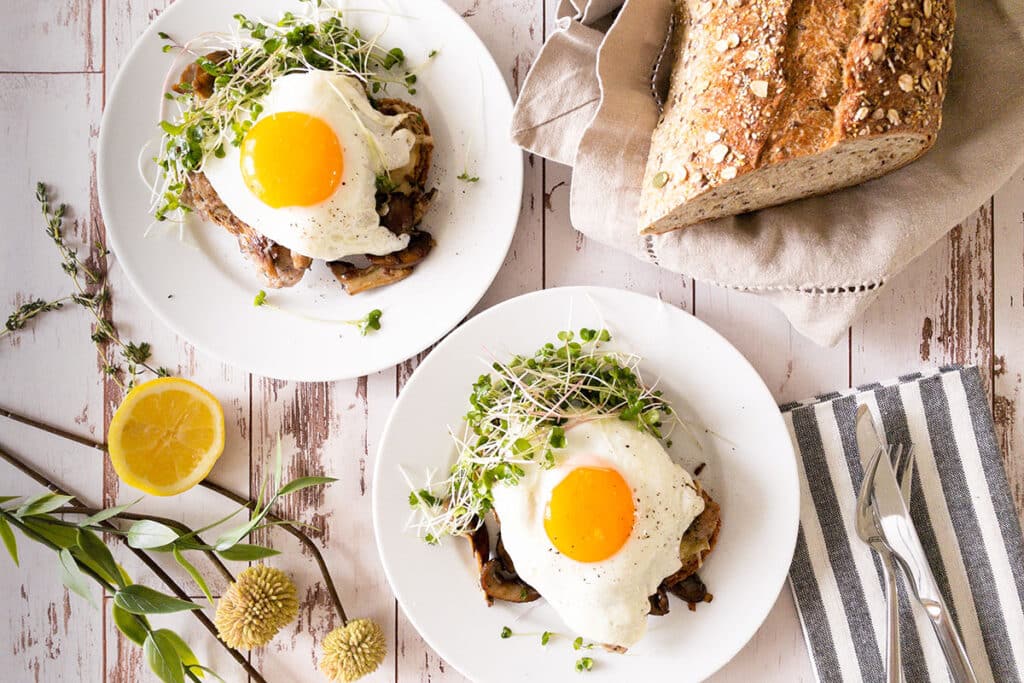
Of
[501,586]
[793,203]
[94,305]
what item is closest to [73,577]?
[94,305]

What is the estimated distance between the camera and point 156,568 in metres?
2.38

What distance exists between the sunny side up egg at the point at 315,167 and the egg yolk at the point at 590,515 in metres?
0.79

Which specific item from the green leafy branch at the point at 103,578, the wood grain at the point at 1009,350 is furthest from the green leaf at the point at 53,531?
the wood grain at the point at 1009,350

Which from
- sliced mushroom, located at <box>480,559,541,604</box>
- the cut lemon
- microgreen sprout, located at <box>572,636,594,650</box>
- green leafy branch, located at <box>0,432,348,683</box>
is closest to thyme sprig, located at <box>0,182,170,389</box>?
the cut lemon

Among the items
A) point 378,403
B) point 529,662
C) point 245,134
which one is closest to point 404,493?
point 378,403

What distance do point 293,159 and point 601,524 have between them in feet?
3.82

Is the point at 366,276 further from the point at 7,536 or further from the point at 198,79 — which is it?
the point at 7,536

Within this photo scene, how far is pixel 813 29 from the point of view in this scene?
1.61 meters

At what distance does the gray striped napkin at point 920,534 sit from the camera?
214 cm

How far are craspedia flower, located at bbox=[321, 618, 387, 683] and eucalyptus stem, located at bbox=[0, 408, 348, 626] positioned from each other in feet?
0.24

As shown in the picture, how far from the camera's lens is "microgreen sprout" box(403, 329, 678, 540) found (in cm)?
204

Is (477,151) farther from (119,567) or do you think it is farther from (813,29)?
(119,567)

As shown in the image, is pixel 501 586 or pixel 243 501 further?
pixel 243 501

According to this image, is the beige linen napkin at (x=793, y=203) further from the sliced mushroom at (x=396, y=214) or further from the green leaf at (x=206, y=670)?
the green leaf at (x=206, y=670)
